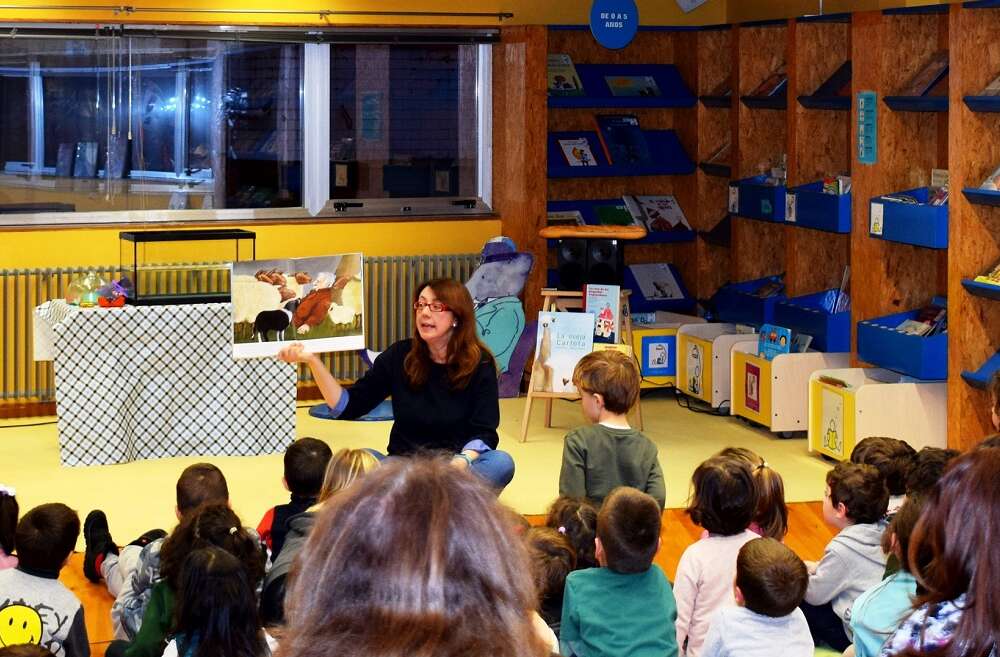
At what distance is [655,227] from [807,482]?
2.98m

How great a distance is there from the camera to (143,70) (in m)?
8.50

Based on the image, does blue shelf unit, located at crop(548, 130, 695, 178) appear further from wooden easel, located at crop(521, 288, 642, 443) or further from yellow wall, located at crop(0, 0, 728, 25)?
wooden easel, located at crop(521, 288, 642, 443)

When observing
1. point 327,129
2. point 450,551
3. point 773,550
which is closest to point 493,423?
point 773,550

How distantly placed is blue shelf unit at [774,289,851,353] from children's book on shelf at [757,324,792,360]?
0.35 ft

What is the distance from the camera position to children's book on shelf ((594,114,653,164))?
30.2 feet

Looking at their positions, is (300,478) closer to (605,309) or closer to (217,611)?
(217,611)

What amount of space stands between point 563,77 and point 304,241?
1919 millimetres

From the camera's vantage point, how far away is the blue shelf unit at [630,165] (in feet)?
29.5

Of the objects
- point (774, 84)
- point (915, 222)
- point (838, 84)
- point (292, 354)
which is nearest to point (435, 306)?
point (292, 354)

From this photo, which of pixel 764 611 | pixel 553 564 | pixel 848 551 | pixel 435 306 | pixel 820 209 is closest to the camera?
pixel 764 611

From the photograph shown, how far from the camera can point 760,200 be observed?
816 centimetres

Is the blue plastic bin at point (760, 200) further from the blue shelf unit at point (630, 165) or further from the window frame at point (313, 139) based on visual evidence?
the window frame at point (313, 139)

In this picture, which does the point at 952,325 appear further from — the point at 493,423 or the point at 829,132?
the point at 493,423

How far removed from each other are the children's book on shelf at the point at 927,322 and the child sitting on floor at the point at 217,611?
4458 millimetres
